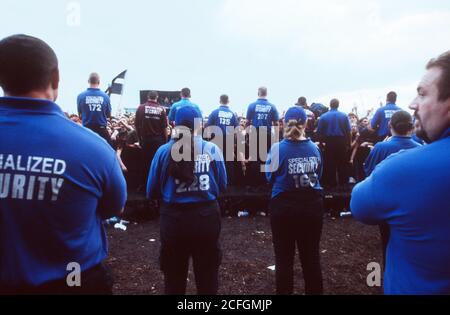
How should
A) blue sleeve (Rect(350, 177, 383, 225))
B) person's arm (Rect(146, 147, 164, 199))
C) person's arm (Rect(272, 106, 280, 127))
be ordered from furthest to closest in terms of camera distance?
person's arm (Rect(272, 106, 280, 127))
person's arm (Rect(146, 147, 164, 199))
blue sleeve (Rect(350, 177, 383, 225))

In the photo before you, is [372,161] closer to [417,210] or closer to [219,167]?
[219,167]

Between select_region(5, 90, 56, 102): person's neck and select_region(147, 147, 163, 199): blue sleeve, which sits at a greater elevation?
select_region(5, 90, 56, 102): person's neck

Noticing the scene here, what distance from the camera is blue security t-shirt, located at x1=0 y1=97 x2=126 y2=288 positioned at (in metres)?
1.51

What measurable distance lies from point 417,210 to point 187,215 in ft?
6.90

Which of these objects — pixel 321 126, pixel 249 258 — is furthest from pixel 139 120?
pixel 321 126

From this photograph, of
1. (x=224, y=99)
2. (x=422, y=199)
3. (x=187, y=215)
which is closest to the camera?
(x=422, y=199)

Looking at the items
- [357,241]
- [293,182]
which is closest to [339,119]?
[357,241]

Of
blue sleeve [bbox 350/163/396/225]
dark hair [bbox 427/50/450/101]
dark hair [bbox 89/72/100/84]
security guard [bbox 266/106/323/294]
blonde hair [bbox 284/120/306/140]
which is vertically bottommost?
security guard [bbox 266/106/323/294]

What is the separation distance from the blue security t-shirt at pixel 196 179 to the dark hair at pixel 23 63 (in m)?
1.69

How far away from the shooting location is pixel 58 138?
5.14 ft

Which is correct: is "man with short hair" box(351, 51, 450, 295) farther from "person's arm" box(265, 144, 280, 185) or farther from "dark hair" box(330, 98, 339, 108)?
"dark hair" box(330, 98, 339, 108)

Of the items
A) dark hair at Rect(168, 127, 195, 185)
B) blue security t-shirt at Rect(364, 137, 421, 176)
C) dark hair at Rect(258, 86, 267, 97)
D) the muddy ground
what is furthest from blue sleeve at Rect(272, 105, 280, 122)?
dark hair at Rect(168, 127, 195, 185)

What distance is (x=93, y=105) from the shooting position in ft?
24.5

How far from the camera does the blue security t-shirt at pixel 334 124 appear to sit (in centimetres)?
856
